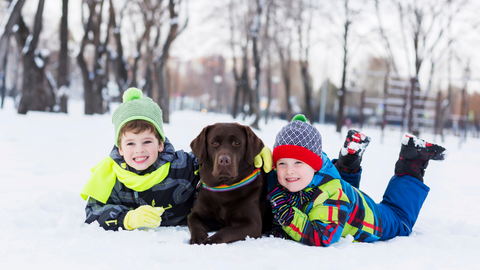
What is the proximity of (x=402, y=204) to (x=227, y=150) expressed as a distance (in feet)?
5.90

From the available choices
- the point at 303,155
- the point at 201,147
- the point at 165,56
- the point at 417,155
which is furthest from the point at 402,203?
the point at 165,56

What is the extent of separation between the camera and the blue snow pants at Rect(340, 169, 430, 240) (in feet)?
10.6

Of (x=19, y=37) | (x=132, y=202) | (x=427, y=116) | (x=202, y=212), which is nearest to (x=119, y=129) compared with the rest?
(x=132, y=202)

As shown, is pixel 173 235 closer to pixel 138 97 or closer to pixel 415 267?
pixel 138 97

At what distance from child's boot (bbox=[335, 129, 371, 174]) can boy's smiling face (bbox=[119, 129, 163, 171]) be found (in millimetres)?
1908

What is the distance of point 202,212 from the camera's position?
2.95m

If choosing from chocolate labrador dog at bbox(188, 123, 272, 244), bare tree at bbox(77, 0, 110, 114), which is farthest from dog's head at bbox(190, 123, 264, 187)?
bare tree at bbox(77, 0, 110, 114)

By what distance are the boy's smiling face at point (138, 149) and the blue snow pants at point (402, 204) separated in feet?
6.47

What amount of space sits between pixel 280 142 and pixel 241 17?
18389mm

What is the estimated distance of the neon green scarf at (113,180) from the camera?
297 centimetres

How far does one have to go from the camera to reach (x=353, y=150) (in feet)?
12.2

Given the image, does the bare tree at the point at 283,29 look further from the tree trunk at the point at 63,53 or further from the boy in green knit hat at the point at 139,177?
the boy in green knit hat at the point at 139,177

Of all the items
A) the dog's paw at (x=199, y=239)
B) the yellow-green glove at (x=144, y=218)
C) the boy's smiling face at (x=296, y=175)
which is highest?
the boy's smiling face at (x=296, y=175)

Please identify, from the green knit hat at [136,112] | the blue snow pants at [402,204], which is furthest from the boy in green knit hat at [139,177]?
the blue snow pants at [402,204]
